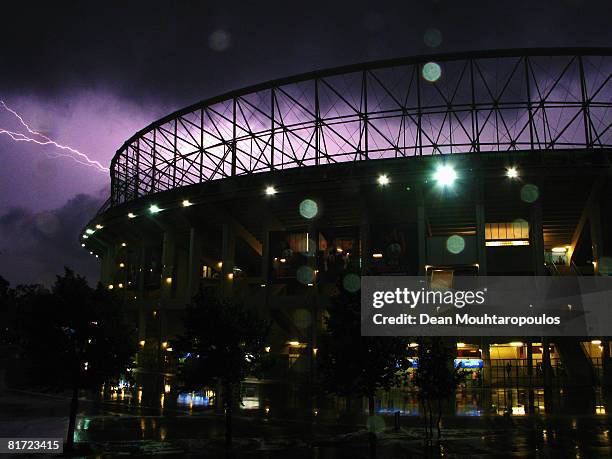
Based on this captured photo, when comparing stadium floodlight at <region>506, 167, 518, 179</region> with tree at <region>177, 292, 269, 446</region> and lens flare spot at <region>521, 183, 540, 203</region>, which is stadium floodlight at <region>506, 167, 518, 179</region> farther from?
tree at <region>177, 292, 269, 446</region>

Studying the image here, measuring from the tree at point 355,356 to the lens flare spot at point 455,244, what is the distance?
28610 millimetres

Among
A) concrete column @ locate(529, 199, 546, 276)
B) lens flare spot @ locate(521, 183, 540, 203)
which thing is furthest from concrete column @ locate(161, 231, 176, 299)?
concrete column @ locate(529, 199, 546, 276)

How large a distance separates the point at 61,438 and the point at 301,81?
3981 cm

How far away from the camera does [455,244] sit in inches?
1799

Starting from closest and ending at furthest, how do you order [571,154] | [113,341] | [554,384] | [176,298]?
[113,341], [554,384], [571,154], [176,298]

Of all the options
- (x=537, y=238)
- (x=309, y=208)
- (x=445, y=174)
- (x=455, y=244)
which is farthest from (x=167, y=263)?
(x=537, y=238)

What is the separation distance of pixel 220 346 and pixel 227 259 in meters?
34.5

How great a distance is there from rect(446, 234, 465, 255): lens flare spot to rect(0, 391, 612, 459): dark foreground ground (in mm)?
21574

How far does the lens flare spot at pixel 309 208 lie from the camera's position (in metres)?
49.8

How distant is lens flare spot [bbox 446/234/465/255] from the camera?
4534 centimetres

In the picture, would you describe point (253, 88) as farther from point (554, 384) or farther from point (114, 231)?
point (554, 384)

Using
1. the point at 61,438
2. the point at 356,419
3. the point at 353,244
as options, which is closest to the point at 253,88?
the point at 353,244

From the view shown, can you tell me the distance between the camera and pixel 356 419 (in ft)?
78.5

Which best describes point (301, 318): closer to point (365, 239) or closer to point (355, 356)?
point (365, 239)
